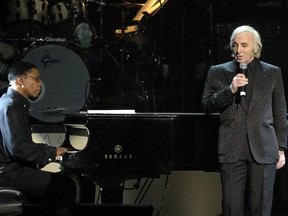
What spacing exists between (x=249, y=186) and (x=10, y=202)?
149cm

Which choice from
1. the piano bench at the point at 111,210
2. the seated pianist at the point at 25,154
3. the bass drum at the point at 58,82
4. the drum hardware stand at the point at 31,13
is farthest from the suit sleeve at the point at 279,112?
the drum hardware stand at the point at 31,13

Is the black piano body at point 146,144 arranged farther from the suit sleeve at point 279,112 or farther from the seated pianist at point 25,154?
the suit sleeve at point 279,112

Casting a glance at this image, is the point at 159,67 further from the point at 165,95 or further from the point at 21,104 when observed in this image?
the point at 21,104

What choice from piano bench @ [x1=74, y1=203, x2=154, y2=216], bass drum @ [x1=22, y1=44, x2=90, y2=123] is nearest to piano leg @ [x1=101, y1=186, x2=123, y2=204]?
piano bench @ [x1=74, y1=203, x2=154, y2=216]

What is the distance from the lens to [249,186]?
3361 mm

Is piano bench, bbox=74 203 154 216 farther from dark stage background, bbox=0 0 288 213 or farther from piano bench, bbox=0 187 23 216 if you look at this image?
dark stage background, bbox=0 0 288 213

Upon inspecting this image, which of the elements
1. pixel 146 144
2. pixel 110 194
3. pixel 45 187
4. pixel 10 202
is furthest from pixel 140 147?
pixel 10 202

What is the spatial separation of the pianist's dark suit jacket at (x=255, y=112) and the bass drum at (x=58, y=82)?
225 centimetres

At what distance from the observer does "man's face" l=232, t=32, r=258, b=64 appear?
3.34 m

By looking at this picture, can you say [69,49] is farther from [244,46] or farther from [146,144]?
[244,46]

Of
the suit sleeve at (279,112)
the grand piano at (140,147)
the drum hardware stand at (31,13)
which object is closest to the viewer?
the suit sleeve at (279,112)

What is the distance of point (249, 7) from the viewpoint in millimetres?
5492

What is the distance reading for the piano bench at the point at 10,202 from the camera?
3.39 meters

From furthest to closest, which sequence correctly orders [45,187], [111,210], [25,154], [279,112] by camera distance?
[111,210] → [45,187] → [25,154] → [279,112]
